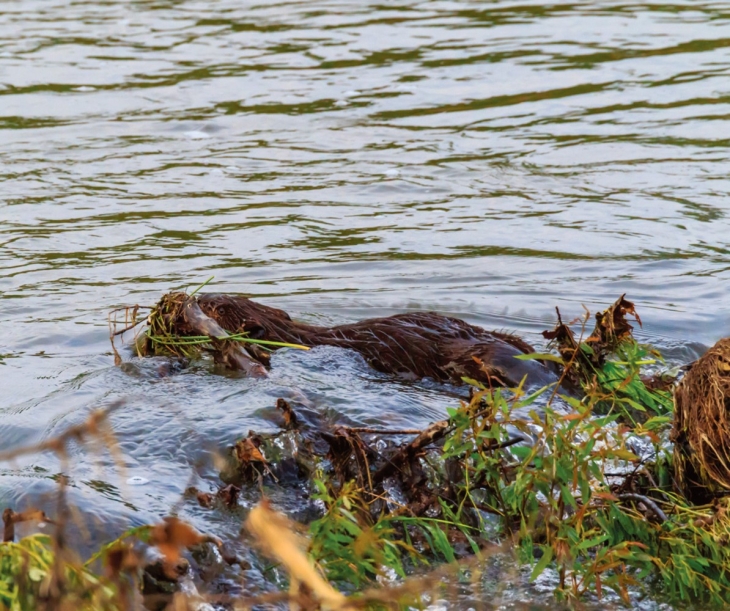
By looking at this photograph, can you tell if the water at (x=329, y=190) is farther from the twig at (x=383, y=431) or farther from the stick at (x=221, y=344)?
the twig at (x=383, y=431)

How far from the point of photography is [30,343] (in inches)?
243

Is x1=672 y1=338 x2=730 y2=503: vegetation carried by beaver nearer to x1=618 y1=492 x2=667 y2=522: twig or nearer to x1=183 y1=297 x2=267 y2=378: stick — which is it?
x1=618 y1=492 x2=667 y2=522: twig

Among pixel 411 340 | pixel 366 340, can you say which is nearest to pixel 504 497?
pixel 411 340

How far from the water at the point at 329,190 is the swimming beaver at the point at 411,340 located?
0.17m

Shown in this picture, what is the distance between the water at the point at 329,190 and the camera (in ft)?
16.7

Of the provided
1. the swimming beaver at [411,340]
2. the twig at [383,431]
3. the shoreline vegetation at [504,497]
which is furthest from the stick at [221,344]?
the twig at [383,431]

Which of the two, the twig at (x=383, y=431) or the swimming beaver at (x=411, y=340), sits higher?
the twig at (x=383, y=431)

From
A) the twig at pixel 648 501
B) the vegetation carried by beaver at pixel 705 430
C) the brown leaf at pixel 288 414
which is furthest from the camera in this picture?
the brown leaf at pixel 288 414

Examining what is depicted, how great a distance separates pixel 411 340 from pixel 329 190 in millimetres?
3861

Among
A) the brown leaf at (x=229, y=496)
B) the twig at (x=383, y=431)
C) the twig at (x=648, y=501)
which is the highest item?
the twig at (x=383, y=431)

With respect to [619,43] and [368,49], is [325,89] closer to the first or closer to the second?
[368,49]

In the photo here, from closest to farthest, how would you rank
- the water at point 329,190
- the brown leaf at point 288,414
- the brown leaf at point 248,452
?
1. the brown leaf at point 248,452
2. the brown leaf at point 288,414
3. the water at point 329,190

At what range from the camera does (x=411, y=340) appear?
18.1 ft

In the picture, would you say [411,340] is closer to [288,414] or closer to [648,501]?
[288,414]
